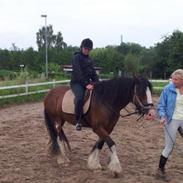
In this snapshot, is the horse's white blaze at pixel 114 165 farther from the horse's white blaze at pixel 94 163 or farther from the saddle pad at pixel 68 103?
the saddle pad at pixel 68 103

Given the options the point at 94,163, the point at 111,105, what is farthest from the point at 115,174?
the point at 111,105

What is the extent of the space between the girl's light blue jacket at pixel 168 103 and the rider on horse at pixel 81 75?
1.28 metres

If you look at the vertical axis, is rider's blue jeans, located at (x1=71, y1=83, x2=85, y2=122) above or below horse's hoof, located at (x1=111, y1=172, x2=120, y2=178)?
above

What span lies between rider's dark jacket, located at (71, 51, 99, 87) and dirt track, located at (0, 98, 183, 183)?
1.45 metres

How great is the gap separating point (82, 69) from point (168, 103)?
1717 millimetres

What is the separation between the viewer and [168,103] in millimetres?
6156

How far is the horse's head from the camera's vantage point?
6.21 m

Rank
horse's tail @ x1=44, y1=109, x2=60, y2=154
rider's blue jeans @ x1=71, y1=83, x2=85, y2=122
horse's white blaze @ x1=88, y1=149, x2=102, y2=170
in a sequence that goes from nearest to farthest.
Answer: horse's white blaze @ x1=88, y1=149, x2=102, y2=170 → rider's blue jeans @ x1=71, y1=83, x2=85, y2=122 → horse's tail @ x1=44, y1=109, x2=60, y2=154

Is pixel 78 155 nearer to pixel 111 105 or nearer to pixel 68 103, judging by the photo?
pixel 68 103

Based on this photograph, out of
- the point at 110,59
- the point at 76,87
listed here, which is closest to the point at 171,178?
the point at 76,87

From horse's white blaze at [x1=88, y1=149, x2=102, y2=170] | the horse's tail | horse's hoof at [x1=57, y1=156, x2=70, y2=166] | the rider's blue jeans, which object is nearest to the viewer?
horse's white blaze at [x1=88, y1=149, x2=102, y2=170]

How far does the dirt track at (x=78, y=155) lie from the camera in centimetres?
637

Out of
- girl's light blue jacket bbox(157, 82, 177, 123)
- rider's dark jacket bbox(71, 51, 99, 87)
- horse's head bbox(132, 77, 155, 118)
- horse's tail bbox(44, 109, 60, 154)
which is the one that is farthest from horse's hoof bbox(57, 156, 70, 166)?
girl's light blue jacket bbox(157, 82, 177, 123)

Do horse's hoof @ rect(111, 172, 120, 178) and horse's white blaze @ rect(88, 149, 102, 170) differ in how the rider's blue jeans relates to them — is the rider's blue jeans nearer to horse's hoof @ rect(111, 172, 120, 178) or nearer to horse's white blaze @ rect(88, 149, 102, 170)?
horse's white blaze @ rect(88, 149, 102, 170)
